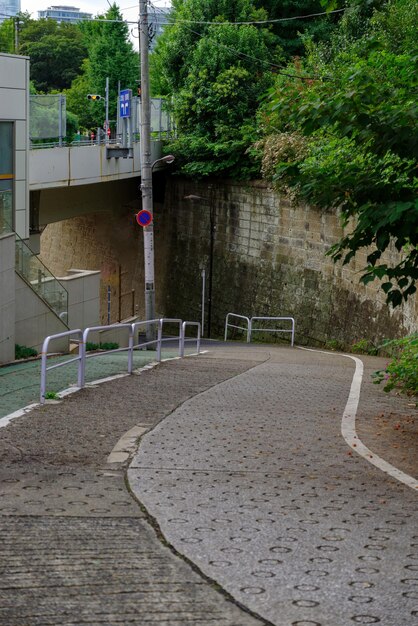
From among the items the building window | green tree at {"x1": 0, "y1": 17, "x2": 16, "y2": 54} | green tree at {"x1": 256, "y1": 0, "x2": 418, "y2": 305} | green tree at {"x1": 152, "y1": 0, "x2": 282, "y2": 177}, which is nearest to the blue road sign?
green tree at {"x1": 152, "y1": 0, "x2": 282, "y2": 177}

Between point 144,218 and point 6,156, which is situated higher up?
point 6,156

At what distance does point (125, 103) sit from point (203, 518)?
31737mm

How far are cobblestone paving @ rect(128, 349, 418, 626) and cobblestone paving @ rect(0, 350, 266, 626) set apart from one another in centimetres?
21

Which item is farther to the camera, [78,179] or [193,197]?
[193,197]

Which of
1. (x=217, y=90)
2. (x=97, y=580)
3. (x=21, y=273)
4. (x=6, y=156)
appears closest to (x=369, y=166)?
(x=97, y=580)

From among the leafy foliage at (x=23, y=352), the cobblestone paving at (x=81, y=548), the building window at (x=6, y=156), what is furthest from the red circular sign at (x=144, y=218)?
the cobblestone paving at (x=81, y=548)

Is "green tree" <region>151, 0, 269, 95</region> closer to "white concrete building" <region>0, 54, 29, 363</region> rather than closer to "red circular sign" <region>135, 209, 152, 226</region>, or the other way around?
"red circular sign" <region>135, 209, 152, 226</region>

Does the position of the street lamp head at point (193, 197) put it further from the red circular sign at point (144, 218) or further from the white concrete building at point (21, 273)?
the red circular sign at point (144, 218)

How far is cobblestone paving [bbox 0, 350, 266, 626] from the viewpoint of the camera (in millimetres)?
4844

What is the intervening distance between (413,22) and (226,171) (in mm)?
9481

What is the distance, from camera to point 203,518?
6586 millimetres

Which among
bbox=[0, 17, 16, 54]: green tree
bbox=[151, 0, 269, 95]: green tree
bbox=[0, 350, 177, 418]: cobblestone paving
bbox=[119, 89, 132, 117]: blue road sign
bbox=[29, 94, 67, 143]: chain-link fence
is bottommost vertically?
bbox=[0, 350, 177, 418]: cobblestone paving

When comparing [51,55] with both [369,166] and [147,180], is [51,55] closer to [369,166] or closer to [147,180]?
[147,180]

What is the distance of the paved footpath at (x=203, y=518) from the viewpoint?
16.4ft
